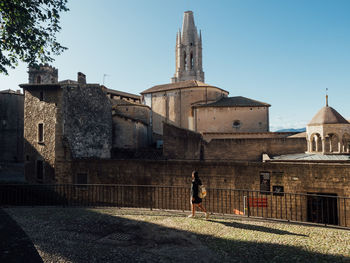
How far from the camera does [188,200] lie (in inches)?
571

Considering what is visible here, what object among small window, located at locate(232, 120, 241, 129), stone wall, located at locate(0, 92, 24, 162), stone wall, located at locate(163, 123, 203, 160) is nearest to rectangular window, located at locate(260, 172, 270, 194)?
stone wall, located at locate(163, 123, 203, 160)

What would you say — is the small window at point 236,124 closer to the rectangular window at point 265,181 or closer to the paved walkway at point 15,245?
the rectangular window at point 265,181

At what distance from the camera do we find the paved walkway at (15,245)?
4980 millimetres

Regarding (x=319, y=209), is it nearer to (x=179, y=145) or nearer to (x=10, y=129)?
(x=179, y=145)

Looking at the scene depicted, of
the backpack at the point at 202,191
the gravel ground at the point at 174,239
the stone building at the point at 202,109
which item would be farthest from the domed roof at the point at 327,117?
the backpack at the point at 202,191

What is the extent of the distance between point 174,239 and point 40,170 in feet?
Result: 60.0

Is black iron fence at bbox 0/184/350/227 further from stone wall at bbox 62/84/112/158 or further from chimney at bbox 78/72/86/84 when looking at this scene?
chimney at bbox 78/72/86/84

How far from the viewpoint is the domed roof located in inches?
675

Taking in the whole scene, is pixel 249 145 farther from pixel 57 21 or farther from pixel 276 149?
pixel 57 21

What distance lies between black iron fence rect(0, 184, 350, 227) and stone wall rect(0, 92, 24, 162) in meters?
17.2

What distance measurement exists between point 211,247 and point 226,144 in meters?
15.5

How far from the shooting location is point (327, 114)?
691 inches

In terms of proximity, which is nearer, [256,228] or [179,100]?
[256,228]

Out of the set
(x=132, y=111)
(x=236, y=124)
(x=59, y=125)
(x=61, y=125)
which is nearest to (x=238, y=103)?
(x=236, y=124)
